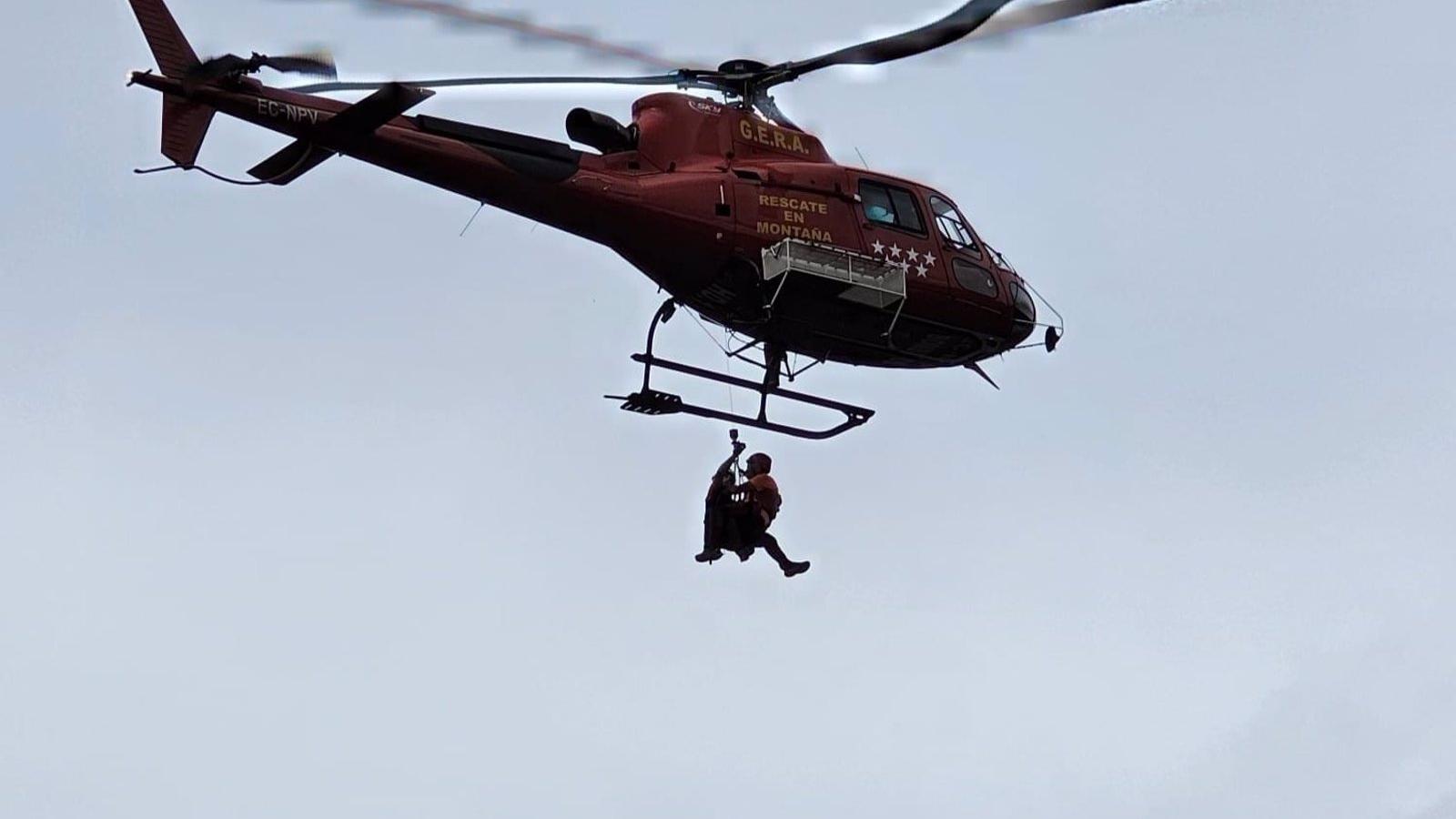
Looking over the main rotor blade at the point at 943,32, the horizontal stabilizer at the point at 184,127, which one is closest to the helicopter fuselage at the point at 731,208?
the horizontal stabilizer at the point at 184,127

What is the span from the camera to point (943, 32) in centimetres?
2405

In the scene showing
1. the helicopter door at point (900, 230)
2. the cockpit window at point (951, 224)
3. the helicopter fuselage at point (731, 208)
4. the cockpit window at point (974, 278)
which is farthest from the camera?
the cockpit window at point (951, 224)

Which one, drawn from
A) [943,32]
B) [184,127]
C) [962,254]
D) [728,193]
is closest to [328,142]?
[184,127]

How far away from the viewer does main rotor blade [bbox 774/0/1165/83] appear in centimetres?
2306

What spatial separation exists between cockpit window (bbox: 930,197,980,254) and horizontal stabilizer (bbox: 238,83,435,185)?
5.54 m

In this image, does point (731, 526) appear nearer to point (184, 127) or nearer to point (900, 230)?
point (900, 230)

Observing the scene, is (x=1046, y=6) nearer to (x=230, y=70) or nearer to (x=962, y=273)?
(x=962, y=273)

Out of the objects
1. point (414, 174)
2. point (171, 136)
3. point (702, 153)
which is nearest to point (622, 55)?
point (702, 153)

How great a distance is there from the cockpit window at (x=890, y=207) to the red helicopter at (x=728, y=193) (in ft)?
0.06

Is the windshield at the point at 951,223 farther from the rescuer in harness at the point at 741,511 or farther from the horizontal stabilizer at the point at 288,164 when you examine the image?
the horizontal stabilizer at the point at 288,164

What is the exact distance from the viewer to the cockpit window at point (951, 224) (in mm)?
26406

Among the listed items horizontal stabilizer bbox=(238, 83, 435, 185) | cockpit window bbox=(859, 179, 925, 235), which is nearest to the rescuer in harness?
cockpit window bbox=(859, 179, 925, 235)

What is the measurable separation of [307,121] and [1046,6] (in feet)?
18.7

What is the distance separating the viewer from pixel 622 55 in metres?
25.6
